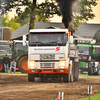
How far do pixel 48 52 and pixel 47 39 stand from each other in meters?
0.75

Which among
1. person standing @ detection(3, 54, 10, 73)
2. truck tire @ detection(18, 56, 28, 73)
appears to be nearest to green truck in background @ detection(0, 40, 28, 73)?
person standing @ detection(3, 54, 10, 73)

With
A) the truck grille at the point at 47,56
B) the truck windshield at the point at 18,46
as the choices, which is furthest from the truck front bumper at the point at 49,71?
the truck windshield at the point at 18,46

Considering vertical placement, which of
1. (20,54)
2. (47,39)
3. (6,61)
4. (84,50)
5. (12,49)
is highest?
(47,39)

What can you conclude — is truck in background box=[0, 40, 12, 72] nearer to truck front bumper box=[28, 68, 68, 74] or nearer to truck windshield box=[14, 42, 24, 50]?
truck windshield box=[14, 42, 24, 50]

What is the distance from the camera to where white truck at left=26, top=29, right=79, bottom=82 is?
2148cm

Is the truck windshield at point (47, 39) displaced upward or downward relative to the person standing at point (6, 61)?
upward

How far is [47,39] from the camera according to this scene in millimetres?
21500

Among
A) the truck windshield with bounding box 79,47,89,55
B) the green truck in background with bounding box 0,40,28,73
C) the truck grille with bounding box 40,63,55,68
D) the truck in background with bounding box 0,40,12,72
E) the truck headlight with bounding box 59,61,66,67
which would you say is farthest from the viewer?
the truck windshield with bounding box 79,47,89,55

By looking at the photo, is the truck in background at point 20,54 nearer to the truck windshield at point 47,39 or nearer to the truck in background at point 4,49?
the truck in background at point 4,49

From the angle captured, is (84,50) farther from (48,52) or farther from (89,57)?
(48,52)

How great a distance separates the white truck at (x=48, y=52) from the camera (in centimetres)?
2148

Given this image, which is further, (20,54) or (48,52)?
(20,54)

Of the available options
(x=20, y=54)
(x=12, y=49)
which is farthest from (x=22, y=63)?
(x=12, y=49)

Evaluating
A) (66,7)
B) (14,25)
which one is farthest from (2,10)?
(14,25)
